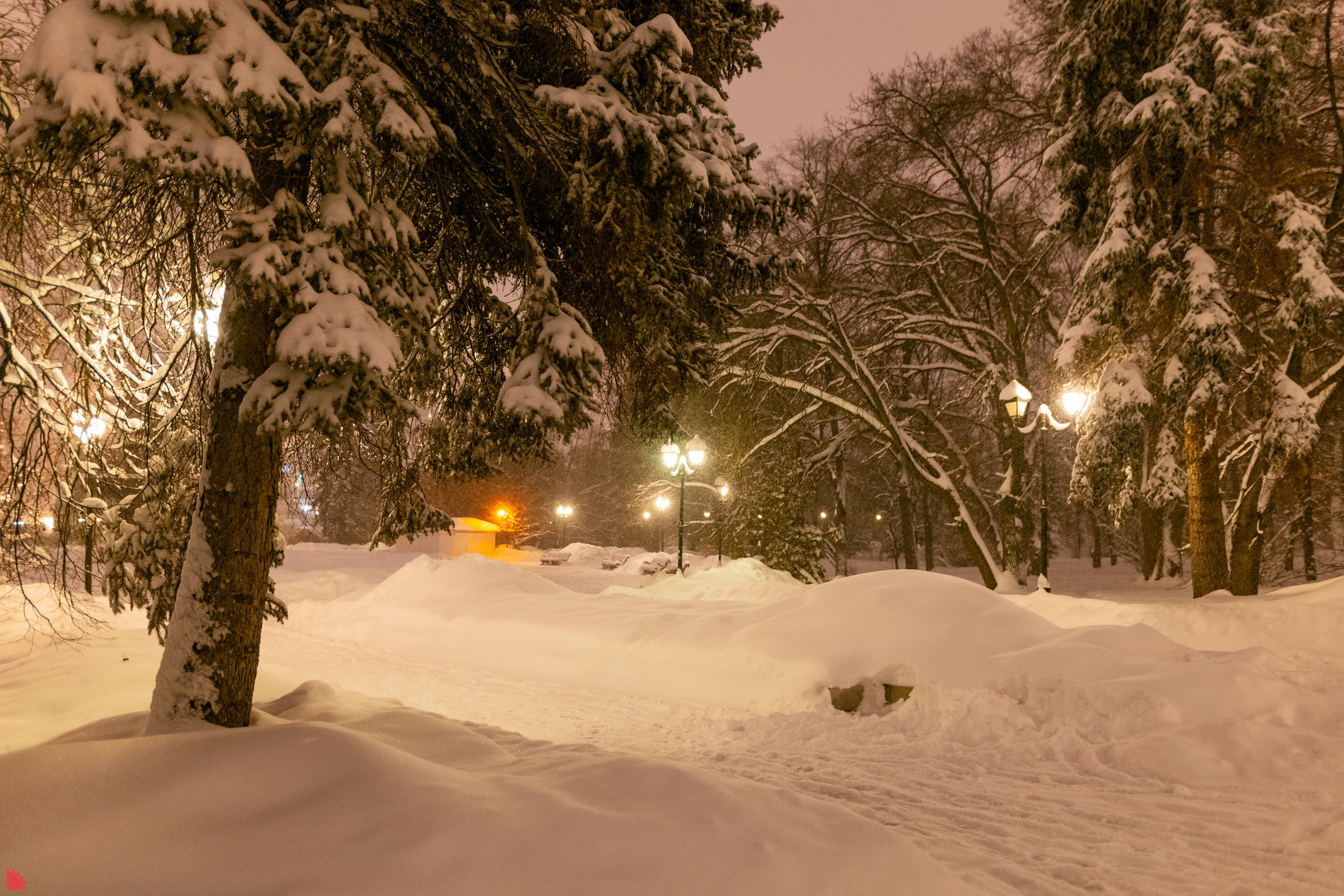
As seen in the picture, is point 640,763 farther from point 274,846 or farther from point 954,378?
point 954,378

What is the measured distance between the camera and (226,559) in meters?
4.70

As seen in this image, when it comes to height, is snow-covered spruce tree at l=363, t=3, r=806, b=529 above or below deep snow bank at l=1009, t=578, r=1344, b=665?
above

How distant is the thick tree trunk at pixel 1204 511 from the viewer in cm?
1173

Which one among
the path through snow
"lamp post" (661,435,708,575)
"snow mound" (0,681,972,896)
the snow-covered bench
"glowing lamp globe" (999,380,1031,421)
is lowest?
the path through snow

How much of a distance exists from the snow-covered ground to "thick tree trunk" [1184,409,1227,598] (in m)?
1.21

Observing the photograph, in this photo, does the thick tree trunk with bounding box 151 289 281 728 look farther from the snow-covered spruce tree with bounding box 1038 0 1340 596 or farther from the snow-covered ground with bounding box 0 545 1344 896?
the snow-covered spruce tree with bounding box 1038 0 1340 596

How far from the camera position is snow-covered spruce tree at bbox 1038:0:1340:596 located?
11.0 m

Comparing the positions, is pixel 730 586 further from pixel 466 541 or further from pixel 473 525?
pixel 473 525

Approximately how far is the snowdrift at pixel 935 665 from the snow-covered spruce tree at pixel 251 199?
5.27 meters

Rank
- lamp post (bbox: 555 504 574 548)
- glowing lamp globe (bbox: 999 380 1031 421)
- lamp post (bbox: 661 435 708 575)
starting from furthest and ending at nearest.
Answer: lamp post (bbox: 555 504 574 548) < lamp post (bbox: 661 435 708 575) < glowing lamp globe (bbox: 999 380 1031 421)

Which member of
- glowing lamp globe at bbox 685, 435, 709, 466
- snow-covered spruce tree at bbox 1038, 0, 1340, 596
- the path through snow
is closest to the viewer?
the path through snow

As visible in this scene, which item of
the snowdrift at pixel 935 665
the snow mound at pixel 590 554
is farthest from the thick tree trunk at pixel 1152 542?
the snow mound at pixel 590 554

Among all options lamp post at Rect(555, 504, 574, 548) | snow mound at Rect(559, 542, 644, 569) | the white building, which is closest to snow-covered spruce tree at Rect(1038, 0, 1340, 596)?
snow mound at Rect(559, 542, 644, 569)

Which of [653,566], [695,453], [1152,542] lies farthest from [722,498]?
[1152,542]
